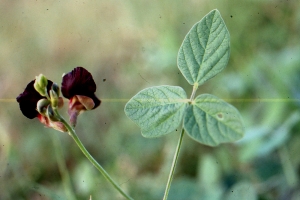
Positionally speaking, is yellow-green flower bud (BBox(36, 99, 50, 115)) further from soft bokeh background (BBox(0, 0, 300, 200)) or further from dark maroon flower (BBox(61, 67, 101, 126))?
soft bokeh background (BBox(0, 0, 300, 200))

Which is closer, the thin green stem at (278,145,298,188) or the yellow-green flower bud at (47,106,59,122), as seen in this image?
the yellow-green flower bud at (47,106,59,122)

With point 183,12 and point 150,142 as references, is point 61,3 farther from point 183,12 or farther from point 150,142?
point 150,142

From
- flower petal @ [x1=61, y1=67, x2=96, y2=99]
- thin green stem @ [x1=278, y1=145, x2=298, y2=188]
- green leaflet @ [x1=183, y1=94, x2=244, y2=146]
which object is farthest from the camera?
thin green stem @ [x1=278, y1=145, x2=298, y2=188]

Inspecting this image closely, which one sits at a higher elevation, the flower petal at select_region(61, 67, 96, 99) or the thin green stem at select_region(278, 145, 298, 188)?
the flower petal at select_region(61, 67, 96, 99)

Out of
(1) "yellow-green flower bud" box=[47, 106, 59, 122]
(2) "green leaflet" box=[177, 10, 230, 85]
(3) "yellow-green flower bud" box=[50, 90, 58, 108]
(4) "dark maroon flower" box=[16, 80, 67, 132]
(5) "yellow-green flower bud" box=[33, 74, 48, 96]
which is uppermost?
(2) "green leaflet" box=[177, 10, 230, 85]

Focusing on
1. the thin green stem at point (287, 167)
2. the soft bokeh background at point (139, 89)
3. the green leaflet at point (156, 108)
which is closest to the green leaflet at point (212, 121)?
the green leaflet at point (156, 108)

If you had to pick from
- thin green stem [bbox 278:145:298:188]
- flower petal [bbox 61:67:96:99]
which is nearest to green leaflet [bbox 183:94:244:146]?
flower petal [bbox 61:67:96:99]

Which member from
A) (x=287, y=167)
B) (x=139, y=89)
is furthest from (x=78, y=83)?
(x=139, y=89)
